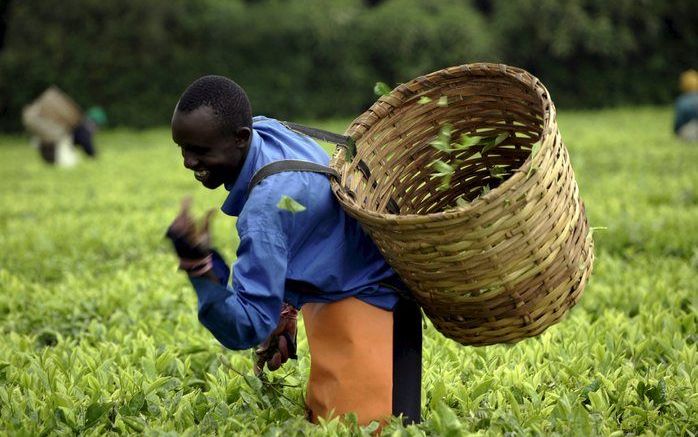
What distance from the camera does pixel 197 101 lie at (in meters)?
2.58

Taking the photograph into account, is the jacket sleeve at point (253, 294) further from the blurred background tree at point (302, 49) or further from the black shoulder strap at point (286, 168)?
the blurred background tree at point (302, 49)

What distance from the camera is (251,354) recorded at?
3830mm

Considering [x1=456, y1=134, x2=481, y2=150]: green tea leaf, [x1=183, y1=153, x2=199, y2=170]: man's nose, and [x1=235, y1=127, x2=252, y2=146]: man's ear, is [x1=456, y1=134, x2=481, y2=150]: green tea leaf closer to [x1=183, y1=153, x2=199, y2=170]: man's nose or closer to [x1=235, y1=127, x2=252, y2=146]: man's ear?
[x1=235, y1=127, x2=252, y2=146]: man's ear

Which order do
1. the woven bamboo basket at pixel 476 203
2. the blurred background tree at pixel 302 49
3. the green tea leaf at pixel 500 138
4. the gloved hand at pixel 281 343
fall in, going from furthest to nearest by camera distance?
the blurred background tree at pixel 302 49
the gloved hand at pixel 281 343
the green tea leaf at pixel 500 138
the woven bamboo basket at pixel 476 203

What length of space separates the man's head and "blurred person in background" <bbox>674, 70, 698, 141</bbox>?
1130cm

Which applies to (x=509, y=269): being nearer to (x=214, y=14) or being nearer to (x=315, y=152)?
(x=315, y=152)

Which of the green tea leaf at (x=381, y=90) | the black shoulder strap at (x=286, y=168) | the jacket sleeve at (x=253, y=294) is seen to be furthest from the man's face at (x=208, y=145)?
the green tea leaf at (x=381, y=90)

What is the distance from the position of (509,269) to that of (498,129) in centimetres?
69

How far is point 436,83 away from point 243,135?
712 mm

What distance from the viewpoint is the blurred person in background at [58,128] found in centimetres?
1372

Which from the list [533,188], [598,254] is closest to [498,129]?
[533,188]

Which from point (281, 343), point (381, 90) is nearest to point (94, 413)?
point (281, 343)

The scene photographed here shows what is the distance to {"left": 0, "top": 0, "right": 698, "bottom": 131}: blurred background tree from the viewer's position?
22484 millimetres

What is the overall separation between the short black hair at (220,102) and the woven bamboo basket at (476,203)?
0.36 meters
